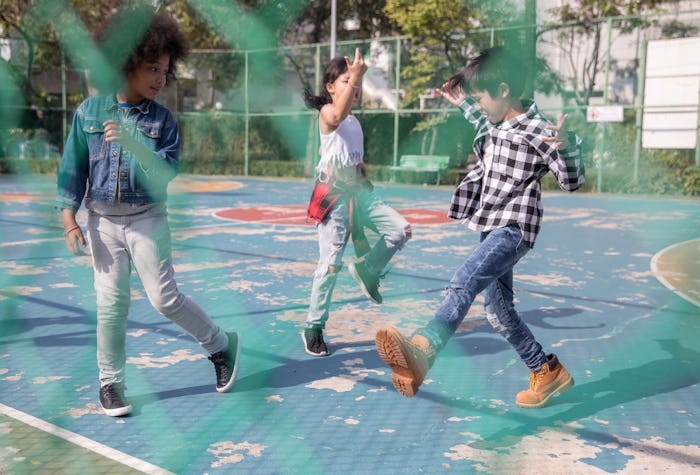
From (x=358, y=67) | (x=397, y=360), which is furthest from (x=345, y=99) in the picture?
(x=397, y=360)

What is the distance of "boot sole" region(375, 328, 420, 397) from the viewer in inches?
113

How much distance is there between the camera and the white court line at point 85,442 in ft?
8.68

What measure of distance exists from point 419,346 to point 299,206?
Result: 33.8ft

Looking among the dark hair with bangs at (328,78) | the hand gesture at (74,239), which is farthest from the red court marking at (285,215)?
the hand gesture at (74,239)

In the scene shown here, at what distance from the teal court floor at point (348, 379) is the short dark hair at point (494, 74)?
1299 mm

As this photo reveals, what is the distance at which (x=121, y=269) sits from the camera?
3129 millimetres

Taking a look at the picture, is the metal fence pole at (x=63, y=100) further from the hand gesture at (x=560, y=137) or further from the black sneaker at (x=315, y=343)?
the hand gesture at (x=560, y=137)

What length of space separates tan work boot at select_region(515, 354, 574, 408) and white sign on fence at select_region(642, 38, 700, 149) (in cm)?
1372

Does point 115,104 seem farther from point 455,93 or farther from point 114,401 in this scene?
point 455,93

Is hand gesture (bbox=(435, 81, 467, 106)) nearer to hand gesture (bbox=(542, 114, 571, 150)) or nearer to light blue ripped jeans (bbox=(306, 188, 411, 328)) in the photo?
hand gesture (bbox=(542, 114, 571, 150))

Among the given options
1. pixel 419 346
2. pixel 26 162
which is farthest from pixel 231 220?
pixel 26 162

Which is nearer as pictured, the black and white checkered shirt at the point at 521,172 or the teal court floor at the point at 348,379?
the teal court floor at the point at 348,379

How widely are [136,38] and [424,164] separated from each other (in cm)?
1711

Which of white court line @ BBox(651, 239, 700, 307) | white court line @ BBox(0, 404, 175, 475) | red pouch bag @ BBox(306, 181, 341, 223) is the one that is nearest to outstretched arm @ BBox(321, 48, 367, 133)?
red pouch bag @ BBox(306, 181, 341, 223)
